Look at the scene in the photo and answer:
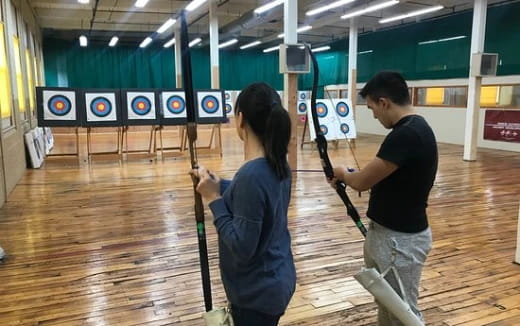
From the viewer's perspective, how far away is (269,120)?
3.13ft

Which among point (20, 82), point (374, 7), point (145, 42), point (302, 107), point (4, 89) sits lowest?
point (302, 107)

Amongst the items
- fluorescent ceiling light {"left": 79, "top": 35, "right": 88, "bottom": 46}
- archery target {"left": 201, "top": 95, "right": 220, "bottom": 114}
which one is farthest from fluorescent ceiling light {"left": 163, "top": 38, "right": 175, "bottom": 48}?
archery target {"left": 201, "top": 95, "right": 220, "bottom": 114}

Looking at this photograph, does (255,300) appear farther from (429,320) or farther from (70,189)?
(70,189)

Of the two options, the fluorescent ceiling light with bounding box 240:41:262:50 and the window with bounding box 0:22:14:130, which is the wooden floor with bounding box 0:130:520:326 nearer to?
the window with bounding box 0:22:14:130

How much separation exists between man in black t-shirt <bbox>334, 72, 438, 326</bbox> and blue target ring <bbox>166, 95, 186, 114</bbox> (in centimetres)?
658

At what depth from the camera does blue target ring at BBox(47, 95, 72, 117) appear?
22.4 feet

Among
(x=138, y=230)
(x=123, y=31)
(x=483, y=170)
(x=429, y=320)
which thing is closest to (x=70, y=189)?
(x=138, y=230)

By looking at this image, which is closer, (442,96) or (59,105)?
(59,105)

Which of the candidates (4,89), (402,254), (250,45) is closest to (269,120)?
(402,254)

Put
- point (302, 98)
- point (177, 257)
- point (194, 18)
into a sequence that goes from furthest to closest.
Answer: point (302, 98) → point (194, 18) → point (177, 257)

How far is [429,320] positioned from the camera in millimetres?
1986

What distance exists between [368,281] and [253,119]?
0.70 metres

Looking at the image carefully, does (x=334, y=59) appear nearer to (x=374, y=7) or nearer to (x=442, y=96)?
(x=442, y=96)

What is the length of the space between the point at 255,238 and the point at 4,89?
494 cm
